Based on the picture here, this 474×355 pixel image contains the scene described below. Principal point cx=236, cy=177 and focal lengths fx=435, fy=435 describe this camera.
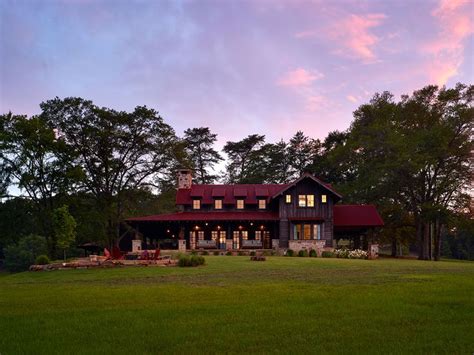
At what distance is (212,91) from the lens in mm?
37312

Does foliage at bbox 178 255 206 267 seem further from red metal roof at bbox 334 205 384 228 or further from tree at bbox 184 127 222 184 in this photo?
tree at bbox 184 127 222 184

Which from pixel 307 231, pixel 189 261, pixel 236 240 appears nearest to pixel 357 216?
pixel 307 231

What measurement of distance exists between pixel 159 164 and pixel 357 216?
22.6 metres

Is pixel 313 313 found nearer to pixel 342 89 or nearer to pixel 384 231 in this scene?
pixel 342 89

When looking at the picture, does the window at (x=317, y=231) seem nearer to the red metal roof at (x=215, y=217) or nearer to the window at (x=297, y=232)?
the window at (x=297, y=232)

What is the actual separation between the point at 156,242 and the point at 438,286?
4102 cm

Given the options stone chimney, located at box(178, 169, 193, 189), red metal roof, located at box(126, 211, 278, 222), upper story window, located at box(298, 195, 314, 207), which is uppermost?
stone chimney, located at box(178, 169, 193, 189)

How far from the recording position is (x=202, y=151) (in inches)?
2729

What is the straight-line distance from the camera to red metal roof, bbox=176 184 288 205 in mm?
45906

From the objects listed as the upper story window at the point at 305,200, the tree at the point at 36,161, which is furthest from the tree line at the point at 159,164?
the upper story window at the point at 305,200

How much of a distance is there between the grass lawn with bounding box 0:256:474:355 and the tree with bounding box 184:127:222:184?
5488 cm

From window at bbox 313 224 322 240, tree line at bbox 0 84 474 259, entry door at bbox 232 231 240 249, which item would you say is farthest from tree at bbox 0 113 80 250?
window at bbox 313 224 322 240

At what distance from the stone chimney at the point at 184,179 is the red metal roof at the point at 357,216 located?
16138 millimetres

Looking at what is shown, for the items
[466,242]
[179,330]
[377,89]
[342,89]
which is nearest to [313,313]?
[179,330]
